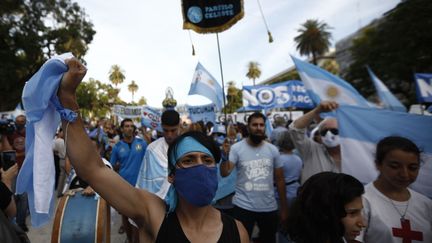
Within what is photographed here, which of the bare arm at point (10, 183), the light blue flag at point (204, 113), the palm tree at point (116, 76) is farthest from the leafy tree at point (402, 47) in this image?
the palm tree at point (116, 76)

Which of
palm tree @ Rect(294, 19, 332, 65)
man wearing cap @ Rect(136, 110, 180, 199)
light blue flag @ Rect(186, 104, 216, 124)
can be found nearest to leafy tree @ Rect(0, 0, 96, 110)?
light blue flag @ Rect(186, 104, 216, 124)

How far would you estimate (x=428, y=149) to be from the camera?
289 cm

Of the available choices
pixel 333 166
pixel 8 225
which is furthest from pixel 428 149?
pixel 8 225

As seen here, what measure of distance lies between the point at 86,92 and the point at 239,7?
151 ft

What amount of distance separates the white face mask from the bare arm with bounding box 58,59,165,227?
2567mm

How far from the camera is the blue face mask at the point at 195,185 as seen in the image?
1655mm

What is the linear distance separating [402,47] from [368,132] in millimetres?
24315

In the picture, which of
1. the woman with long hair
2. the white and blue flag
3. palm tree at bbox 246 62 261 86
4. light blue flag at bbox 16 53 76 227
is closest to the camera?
light blue flag at bbox 16 53 76 227

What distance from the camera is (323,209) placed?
174 cm

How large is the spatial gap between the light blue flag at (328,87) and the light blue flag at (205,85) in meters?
4.46

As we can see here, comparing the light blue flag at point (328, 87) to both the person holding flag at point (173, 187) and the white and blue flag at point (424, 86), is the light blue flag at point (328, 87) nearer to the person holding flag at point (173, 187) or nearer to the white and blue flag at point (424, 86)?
the person holding flag at point (173, 187)

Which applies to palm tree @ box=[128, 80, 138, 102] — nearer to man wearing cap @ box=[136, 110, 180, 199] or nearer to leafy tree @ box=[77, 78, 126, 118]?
leafy tree @ box=[77, 78, 126, 118]

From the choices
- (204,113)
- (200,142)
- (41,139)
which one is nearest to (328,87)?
(200,142)

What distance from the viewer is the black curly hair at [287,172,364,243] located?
171cm
